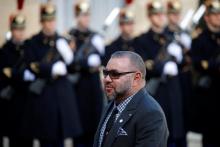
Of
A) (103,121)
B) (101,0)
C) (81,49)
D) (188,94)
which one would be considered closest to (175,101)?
(188,94)

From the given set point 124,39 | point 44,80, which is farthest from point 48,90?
point 124,39

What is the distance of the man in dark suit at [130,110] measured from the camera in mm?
5727

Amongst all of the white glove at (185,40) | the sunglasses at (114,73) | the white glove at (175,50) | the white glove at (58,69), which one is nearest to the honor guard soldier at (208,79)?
the white glove at (175,50)

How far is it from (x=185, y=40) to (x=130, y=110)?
6304 mm

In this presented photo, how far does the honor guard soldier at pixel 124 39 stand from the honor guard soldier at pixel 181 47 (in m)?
0.51

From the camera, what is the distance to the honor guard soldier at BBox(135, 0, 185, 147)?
11242 millimetres

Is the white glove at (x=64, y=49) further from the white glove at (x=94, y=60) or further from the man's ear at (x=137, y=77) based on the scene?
the man's ear at (x=137, y=77)

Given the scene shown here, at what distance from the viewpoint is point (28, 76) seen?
1083 centimetres

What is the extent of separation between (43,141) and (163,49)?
2.00 meters

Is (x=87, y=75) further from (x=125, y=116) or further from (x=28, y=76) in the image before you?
(x=125, y=116)

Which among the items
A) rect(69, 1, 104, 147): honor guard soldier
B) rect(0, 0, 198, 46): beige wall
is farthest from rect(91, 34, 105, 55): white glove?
rect(0, 0, 198, 46): beige wall

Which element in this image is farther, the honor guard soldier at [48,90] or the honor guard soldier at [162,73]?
the honor guard soldier at [162,73]

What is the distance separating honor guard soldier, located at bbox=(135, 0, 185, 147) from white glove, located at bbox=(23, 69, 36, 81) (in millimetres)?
1453

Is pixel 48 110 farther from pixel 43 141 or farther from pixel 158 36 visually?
pixel 158 36
